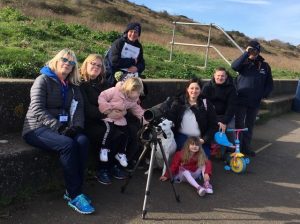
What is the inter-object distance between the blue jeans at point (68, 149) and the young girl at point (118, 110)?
2.10ft

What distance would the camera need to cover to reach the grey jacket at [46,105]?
4520 millimetres

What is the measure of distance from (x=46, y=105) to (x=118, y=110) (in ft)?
3.46

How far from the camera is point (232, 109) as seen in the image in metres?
6.95

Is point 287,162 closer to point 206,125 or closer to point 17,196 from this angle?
point 206,125

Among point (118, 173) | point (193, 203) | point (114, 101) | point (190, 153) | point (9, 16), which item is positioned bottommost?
point (193, 203)

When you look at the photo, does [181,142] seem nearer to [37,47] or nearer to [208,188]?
[208,188]

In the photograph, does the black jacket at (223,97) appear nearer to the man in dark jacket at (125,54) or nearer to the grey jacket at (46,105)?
Answer: the man in dark jacket at (125,54)

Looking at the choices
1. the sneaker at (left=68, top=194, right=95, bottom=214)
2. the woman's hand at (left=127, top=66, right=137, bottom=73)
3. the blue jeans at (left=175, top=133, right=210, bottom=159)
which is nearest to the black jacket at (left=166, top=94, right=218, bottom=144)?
the blue jeans at (left=175, top=133, right=210, bottom=159)

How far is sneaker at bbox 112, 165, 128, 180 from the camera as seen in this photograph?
5.47 meters

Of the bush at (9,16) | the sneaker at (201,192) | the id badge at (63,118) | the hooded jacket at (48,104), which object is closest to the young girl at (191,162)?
the sneaker at (201,192)

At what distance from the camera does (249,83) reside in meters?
7.36

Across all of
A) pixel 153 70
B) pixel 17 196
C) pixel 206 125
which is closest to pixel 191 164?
pixel 206 125

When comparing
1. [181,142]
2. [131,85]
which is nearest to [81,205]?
[131,85]

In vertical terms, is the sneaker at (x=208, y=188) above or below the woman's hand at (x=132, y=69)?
below
